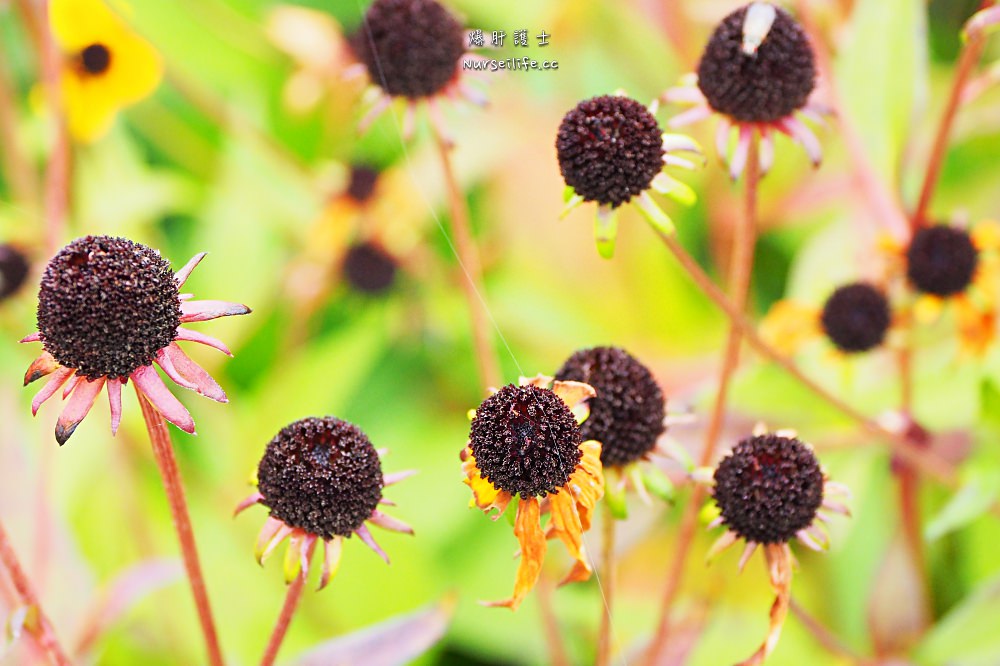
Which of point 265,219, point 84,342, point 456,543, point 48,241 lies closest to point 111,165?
point 265,219

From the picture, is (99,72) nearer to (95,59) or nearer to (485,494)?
(95,59)

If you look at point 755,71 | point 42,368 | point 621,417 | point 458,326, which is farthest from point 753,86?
point 458,326

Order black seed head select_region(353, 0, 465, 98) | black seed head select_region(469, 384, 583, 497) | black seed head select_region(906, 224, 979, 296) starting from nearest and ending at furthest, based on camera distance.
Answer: black seed head select_region(469, 384, 583, 497) → black seed head select_region(353, 0, 465, 98) → black seed head select_region(906, 224, 979, 296)

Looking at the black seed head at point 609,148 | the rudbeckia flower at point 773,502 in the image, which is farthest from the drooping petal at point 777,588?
the black seed head at point 609,148

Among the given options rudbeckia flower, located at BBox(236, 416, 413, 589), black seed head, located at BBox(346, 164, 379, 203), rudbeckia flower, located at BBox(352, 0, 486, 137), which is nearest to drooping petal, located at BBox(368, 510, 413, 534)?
rudbeckia flower, located at BBox(236, 416, 413, 589)

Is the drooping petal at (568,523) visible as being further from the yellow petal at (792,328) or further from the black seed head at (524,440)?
the yellow petal at (792,328)

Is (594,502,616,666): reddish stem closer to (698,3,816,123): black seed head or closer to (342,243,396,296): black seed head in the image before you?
(698,3,816,123): black seed head
